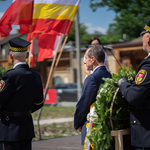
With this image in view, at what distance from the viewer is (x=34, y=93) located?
3936 mm

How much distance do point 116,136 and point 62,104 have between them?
53.7 ft

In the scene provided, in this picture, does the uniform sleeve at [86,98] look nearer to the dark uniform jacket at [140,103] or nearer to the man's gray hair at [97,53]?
the man's gray hair at [97,53]

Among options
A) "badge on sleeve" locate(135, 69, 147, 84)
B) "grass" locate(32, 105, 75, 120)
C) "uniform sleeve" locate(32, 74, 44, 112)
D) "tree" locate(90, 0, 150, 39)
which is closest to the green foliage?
"badge on sleeve" locate(135, 69, 147, 84)

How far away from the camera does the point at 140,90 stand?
9.84ft

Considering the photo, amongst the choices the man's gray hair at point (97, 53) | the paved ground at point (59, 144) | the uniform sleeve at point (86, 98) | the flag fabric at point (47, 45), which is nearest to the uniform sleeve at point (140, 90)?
the uniform sleeve at point (86, 98)

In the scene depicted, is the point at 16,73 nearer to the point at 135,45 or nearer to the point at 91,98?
the point at 91,98

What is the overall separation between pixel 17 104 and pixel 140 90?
1.45m

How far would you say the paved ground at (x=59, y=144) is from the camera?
701cm

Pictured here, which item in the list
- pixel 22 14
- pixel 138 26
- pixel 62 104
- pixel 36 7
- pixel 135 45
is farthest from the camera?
pixel 138 26

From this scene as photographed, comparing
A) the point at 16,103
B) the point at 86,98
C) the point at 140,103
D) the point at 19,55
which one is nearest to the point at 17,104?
the point at 16,103

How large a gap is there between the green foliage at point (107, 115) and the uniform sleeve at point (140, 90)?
0.22 metres

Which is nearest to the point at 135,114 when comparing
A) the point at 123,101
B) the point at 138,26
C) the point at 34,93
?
the point at 123,101

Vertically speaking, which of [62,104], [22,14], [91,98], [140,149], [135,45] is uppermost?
[22,14]

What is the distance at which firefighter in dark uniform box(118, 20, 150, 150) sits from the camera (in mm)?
3002
